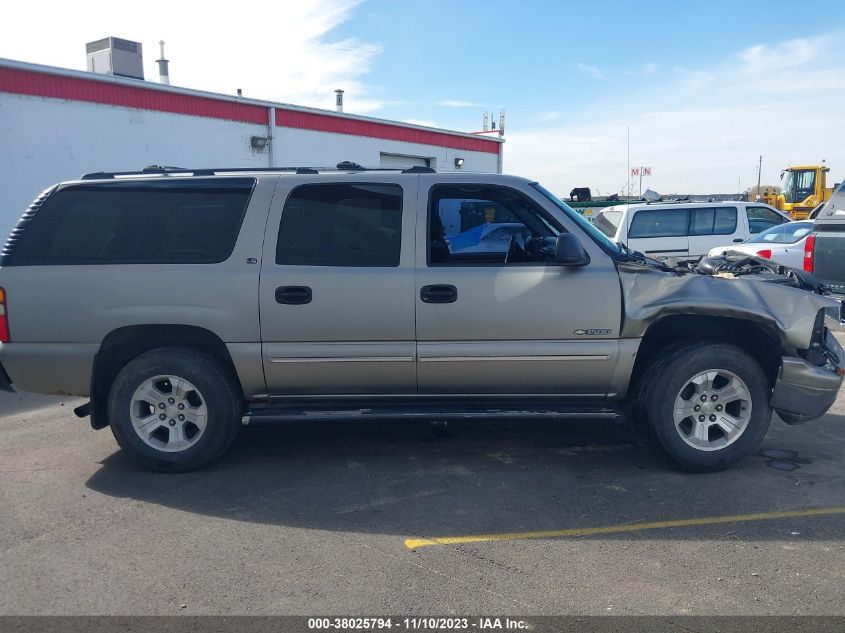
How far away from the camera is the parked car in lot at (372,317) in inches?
187

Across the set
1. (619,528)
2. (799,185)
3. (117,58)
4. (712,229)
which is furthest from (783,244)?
(799,185)

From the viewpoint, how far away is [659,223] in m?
14.3

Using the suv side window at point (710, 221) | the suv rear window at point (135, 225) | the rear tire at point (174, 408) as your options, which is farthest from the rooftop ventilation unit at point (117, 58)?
the rear tire at point (174, 408)

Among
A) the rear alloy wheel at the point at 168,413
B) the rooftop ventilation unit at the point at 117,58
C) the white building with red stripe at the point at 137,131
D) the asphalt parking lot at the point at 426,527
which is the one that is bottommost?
the asphalt parking lot at the point at 426,527

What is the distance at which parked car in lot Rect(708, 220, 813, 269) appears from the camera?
11.8 metres

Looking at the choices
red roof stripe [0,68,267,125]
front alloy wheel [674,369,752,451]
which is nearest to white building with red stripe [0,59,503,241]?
red roof stripe [0,68,267,125]

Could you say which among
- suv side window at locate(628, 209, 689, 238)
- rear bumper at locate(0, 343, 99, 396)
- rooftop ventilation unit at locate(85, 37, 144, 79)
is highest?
rooftop ventilation unit at locate(85, 37, 144, 79)

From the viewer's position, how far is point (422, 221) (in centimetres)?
484

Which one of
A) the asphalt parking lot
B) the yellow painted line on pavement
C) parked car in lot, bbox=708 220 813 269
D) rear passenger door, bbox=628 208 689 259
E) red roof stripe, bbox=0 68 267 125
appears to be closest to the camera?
the asphalt parking lot

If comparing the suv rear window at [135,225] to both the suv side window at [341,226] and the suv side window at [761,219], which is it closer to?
the suv side window at [341,226]

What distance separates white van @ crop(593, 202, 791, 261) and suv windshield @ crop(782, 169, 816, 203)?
16349 millimetres

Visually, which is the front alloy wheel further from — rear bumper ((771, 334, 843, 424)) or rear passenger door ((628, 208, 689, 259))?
rear passenger door ((628, 208, 689, 259))

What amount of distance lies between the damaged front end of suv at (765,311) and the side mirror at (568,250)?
1.09 feet

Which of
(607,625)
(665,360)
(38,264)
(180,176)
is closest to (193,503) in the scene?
(38,264)
